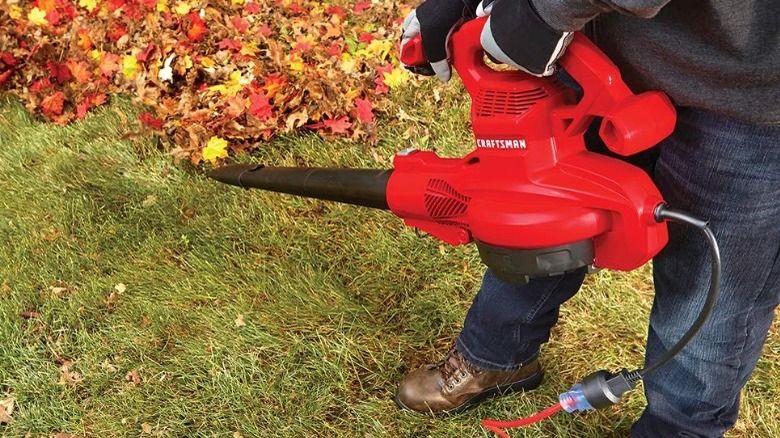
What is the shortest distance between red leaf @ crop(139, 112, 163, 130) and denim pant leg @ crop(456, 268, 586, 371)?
1.96 m

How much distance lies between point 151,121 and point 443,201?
2.21 meters

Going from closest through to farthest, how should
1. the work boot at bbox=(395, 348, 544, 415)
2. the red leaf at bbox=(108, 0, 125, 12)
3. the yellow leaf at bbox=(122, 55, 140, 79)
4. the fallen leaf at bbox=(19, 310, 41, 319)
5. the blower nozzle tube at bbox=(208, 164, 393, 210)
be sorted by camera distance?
the blower nozzle tube at bbox=(208, 164, 393, 210), the work boot at bbox=(395, 348, 544, 415), the fallen leaf at bbox=(19, 310, 41, 319), the yellow leaf at bbox=(122, 55, 140, 79), the red leaf at bbox=(108, 0, 125, 12)

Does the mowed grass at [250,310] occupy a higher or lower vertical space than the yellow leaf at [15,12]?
lower

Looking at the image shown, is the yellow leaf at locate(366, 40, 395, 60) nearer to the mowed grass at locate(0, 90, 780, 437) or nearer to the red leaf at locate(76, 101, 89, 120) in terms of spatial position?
the mowed grass at locate(0, 90, 780, 437)

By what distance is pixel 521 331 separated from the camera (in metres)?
2.12

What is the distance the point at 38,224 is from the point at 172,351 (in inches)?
40.6

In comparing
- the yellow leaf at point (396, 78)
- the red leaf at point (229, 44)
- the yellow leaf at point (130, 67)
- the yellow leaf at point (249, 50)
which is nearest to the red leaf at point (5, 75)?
the yellow leaf at point (130, 67)

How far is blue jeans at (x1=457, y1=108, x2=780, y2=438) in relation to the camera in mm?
1391

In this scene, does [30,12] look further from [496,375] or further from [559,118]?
[559,118]

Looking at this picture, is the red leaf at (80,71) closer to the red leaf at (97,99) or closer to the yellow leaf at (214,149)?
the red leaf at (97,99)

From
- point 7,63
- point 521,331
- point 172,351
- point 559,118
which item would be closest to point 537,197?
point 559,118

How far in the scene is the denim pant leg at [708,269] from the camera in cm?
139

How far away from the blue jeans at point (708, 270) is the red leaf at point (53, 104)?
3283mm

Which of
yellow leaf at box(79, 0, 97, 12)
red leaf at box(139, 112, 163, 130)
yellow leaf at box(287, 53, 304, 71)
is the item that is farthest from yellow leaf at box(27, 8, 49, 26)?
yellow leaf at box(287, 53, 304, 71)
